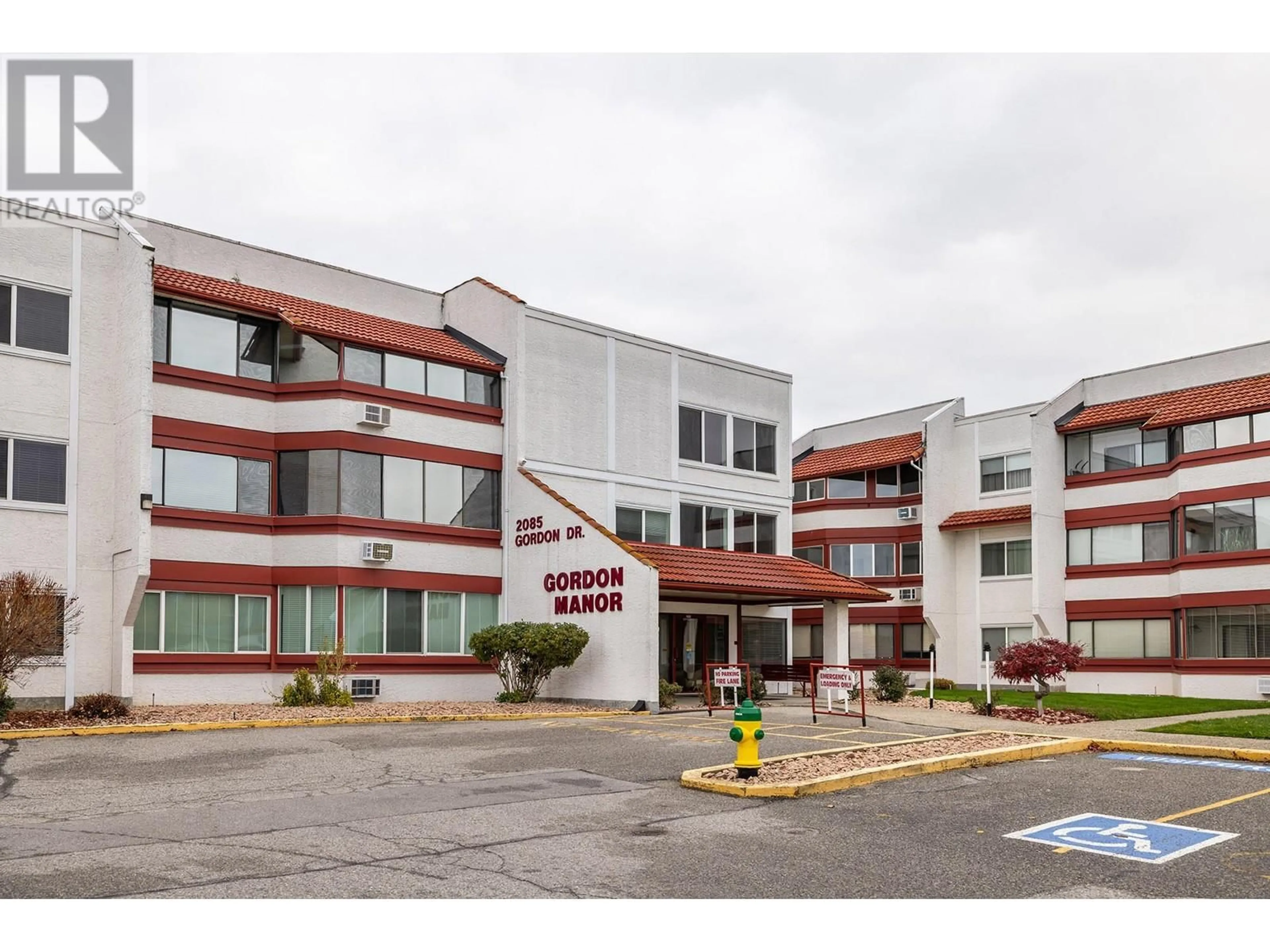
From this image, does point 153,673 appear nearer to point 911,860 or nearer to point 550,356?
point 550,356

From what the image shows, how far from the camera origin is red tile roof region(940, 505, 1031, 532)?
41125 millimetres

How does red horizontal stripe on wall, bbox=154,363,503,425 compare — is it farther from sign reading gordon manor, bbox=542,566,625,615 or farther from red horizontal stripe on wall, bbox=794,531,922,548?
red horizontal stripe on wall, bbox=794,531,922,548

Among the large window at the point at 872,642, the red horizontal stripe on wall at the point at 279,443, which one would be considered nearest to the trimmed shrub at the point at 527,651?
the red horizontal stripe on wall at the point at 279,443

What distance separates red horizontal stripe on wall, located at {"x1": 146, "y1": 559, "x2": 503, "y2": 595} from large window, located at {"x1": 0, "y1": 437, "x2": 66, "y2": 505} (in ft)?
8.08

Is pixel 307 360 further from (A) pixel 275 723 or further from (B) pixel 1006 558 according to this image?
(B) pixel 1006 558

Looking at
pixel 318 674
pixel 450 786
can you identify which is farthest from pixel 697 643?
pixel 450 786

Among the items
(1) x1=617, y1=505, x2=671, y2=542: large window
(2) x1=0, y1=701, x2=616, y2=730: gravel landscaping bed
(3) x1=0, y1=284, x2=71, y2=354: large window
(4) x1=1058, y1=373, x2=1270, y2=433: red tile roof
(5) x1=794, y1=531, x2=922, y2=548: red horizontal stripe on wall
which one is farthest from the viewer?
(5) x1=794, y1=531, x2=922, y2=548: red horizontal stripe on wall

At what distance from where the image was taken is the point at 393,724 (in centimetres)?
2153

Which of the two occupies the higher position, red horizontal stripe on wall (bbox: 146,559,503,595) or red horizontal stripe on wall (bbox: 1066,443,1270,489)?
red horizontal stripe on wall (bbox: 1066,443,1270,489)

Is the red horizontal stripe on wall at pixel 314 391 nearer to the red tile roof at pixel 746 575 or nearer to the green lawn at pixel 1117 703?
the red tile roof at pixel 746 575

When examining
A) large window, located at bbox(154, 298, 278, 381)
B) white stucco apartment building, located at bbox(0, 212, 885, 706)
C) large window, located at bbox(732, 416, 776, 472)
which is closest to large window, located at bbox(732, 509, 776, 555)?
white stucco apartment building, located at bbox(0, 212, 885, 706)

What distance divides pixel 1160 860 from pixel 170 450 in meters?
21.6

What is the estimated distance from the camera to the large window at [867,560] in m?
45.7

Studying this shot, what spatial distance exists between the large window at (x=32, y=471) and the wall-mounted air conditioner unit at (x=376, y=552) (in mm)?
6392
